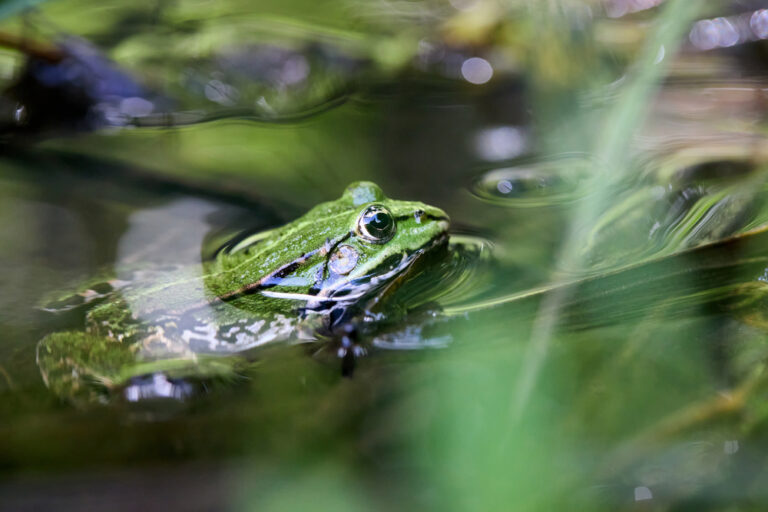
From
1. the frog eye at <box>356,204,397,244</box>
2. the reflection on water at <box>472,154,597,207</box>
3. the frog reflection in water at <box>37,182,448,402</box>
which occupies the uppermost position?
the reflection on water at <box>472,154,597,207</box>

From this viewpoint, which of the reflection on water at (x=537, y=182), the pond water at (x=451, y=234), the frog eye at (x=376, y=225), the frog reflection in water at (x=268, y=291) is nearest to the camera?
the pond water at (x=451, y=234)

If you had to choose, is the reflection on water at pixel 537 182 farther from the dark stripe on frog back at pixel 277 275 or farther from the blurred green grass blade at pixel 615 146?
the dark stripe on frog back at pixel 277 275

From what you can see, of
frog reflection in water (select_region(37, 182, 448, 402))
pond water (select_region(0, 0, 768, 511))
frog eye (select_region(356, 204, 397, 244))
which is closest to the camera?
pond water (select_region(0, 0, 768, 511))

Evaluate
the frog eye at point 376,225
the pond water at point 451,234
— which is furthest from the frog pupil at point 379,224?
the pond water at point 451,234

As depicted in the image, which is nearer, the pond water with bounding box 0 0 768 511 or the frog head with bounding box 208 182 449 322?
the pond water with bounding box 0 0 768 511

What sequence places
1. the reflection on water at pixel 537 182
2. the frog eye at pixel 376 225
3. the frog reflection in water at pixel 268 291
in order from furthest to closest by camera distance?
1. the reflection on water at pixel 537 182
2. the frog eye at pixel 376 225
3. the frog reflection in water at pixel 268 291

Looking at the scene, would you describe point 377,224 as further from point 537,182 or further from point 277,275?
point 537,182

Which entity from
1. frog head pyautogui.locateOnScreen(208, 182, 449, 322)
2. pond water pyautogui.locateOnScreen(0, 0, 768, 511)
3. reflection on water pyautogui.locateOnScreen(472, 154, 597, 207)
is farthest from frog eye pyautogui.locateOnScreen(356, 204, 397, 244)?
reflection on water pyautogui.locateOnScreen(472, 154, 597, 207)

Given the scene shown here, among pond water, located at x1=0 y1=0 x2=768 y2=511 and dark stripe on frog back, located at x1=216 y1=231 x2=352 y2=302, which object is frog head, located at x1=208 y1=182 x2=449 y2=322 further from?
pond water, located at x1=0 y1=0 x2=768 y2=511
